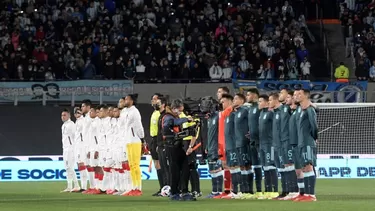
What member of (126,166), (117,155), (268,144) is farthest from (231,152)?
(117,155)

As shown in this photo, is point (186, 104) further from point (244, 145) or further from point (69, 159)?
point (69, 159)

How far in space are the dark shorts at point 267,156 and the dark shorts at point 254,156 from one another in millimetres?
417

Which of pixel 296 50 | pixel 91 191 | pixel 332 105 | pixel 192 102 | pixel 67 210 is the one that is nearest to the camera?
pixel 67 210

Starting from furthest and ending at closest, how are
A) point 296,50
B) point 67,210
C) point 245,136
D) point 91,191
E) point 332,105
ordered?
1. point 296,50
2. point 332,105
3. point 91,191
4. point 245,136
5. point 67,210

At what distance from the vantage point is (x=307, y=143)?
66.0 ft

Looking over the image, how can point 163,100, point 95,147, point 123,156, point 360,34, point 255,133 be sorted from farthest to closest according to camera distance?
point 360,34 < point 95,147 < point 123,156 < point 163,100 < point 255,133

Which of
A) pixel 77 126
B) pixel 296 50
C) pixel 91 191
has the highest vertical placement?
pixel 296 50

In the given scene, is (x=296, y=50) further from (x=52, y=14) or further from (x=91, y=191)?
(x=91, y=191)

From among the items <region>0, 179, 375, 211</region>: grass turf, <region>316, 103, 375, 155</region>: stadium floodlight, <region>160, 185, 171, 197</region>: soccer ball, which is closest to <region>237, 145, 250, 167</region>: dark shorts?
<region>0, 179, 375, 211</region>: grass turf

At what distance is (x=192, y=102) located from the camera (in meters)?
37.4

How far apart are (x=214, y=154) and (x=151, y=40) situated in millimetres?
19488

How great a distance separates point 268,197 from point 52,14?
913 inches

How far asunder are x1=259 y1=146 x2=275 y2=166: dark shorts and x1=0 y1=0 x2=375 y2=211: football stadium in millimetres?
21

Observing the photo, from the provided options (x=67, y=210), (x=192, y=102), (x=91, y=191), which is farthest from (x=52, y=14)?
(x=67, y=210)
